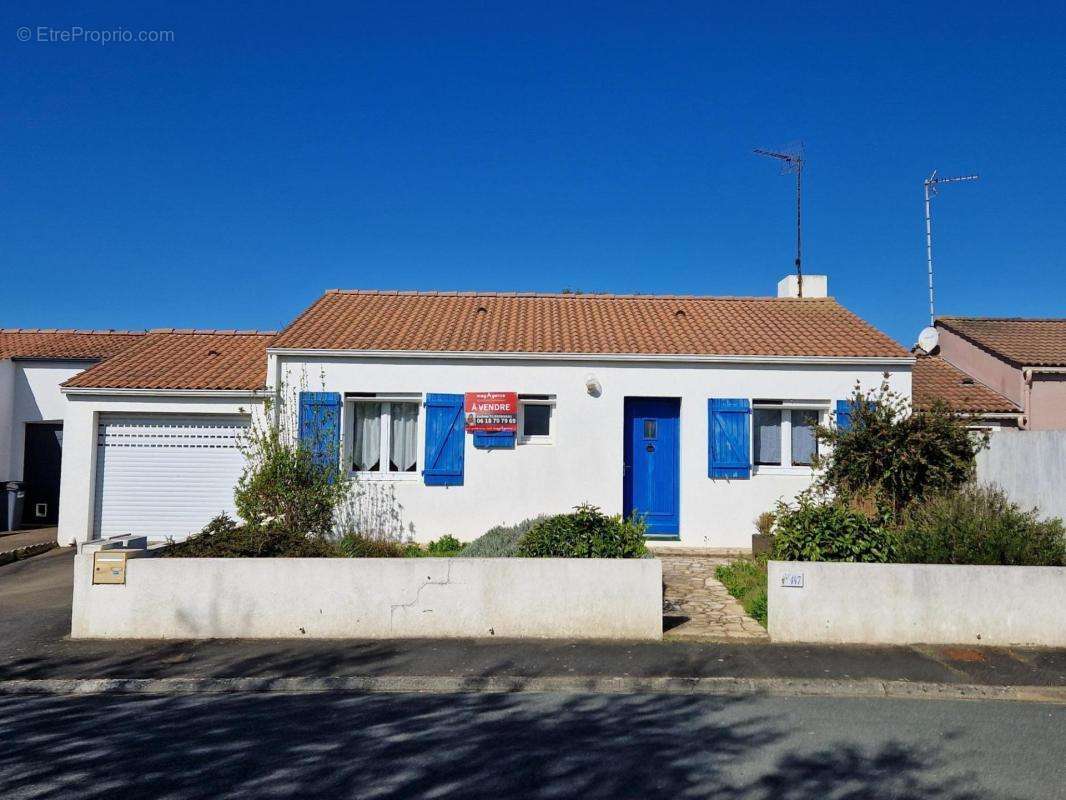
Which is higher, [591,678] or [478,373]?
[478,373]

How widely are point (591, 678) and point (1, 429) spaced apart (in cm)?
1375

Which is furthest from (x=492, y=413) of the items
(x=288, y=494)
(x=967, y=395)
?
(x=967, y=395)

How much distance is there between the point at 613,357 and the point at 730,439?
7.36 feet

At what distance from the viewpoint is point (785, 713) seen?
5.42m

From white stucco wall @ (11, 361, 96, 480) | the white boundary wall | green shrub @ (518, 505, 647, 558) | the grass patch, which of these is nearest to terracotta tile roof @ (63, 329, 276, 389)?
white stucco wall @ (11, 361, 96, 480)

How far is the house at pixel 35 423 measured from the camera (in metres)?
14.5

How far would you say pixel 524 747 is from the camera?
187 inches

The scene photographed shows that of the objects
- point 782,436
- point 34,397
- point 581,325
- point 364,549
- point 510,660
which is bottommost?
point 510,660

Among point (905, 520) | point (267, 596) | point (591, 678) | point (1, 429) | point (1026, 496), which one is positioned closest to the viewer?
point (591, 678)

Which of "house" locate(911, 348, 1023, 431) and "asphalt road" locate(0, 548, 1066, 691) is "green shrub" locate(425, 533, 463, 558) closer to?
"asphalt road" locate(0, 548, 1066, 691)

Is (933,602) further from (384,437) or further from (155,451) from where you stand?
(155,451)

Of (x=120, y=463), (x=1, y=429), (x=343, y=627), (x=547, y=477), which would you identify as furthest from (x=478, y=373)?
(x=1, y=429)

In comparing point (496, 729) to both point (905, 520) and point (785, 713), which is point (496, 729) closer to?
point (785, 713)

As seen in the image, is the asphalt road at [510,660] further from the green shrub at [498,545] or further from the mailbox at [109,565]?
the green shrub at [498,545]
